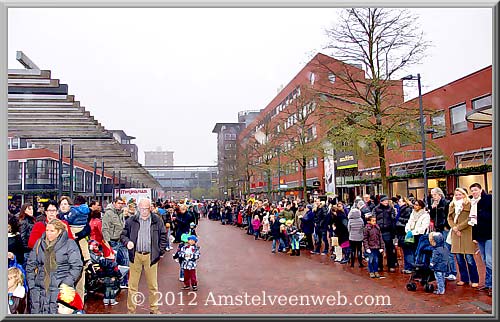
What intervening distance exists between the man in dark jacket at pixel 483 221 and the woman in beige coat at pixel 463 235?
25cm

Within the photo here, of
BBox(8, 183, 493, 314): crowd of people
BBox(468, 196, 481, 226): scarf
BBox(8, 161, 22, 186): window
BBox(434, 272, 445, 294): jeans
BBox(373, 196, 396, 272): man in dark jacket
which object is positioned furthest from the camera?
BBox(373, 196, 396, 272): man in dark jacket

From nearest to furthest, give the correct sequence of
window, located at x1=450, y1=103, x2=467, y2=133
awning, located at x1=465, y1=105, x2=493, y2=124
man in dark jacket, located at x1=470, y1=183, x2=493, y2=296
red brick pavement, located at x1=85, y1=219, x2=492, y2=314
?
red brick pavement, located at x1=85, y1=219, x2=492, y2=314 < man in dark jacket, located at x1=470, y1=183, x2=493, y2=296 < awning, located at x1=465, y1=105, x2=493, y2=124 < window, located at x1=450, y1=103, x2=467, y2=133

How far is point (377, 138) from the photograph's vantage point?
1895 centimetres

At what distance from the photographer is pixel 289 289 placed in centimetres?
947

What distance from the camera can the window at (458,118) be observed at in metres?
28.0

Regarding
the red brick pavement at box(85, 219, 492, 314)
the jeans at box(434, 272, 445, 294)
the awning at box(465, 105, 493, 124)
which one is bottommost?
the red brick pavement at box(85, 219, 492, 314)

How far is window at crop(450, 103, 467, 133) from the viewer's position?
28.0 meters

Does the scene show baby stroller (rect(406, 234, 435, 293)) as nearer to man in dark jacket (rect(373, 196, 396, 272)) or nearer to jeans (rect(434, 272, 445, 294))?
jeans (rect(434, 272, 445, 294))

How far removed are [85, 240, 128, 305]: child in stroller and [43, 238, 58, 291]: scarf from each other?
2287 mm

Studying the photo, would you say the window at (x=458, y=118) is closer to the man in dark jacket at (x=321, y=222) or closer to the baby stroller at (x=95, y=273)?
the man in dark jacket at (x=321, y=222)

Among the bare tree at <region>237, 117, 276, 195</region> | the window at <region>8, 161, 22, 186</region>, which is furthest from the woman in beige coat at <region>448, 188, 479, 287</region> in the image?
the bare tree at <region>237, 117, 276, 195</region>

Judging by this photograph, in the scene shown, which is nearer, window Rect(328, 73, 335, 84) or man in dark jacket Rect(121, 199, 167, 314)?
man in dark jacket Rect(121, 199, 167, 314)

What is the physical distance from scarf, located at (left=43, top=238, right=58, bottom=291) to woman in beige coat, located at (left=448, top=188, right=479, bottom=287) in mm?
6907

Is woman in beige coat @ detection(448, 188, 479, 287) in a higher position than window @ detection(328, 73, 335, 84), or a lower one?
lower
